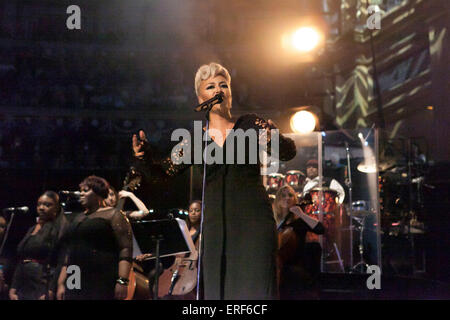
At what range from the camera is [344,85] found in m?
14.4

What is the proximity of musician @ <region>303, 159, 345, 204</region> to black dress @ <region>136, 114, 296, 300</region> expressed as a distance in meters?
5.70

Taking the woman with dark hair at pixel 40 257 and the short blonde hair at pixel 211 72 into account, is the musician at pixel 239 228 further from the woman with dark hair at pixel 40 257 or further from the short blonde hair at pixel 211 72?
the woman with dark hair at pixel 40 257

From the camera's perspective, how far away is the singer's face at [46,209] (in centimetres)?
554

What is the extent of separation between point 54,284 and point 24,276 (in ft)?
3.76

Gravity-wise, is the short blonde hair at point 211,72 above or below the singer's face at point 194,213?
above

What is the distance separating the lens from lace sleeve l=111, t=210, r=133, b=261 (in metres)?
3.89

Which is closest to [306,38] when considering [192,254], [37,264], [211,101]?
[192,254]

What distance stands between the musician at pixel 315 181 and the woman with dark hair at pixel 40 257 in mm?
4430

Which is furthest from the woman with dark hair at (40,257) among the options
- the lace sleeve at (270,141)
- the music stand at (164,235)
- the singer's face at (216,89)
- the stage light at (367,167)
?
the stage light at (367,167)

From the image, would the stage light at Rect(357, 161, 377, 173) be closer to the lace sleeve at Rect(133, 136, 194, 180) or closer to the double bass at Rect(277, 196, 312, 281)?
the double bass at Rect(277, 196, 312, 281)

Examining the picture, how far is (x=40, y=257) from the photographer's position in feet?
17.1

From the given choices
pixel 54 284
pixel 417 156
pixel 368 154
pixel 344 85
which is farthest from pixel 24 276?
pixel 344 85

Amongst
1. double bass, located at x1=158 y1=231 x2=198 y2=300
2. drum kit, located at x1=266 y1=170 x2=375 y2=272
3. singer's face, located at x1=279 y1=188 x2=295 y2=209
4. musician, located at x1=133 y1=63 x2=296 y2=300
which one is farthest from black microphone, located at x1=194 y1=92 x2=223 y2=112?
drum kit, located at x1=266 y1=170 x2=375 y2=272

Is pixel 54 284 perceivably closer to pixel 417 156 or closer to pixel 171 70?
pixel 417 156
